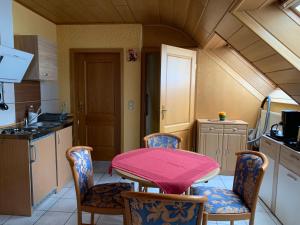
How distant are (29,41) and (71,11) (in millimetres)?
766

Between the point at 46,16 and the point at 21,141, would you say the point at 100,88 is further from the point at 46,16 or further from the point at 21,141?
the point at 21,141

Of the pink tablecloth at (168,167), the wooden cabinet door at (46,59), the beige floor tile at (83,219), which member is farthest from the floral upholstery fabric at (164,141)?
the wooden cabinet door at (46,59)

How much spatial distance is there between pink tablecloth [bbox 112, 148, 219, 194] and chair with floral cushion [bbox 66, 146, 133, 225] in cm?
26

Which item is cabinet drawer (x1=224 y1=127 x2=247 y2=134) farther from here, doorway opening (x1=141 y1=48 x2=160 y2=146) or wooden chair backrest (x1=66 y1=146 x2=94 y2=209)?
wooden chair backrest (x1=66 y1=146 x2=94 y2=209)

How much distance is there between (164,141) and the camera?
9.07 ft

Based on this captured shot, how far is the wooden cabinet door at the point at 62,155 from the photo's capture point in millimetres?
2967

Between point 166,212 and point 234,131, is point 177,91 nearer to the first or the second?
point 234,131

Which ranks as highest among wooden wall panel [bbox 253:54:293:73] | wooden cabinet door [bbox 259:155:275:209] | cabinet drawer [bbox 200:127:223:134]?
wooden wall panel [bbox 253:54:293:73]

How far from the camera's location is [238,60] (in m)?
3.77

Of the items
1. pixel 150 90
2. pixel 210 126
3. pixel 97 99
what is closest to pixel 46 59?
pixel 97 99

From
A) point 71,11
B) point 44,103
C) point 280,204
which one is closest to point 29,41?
point 71,11

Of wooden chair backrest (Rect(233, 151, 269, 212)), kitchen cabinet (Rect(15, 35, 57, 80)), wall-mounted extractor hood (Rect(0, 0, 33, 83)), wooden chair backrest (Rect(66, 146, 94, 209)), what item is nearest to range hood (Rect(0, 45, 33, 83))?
wall-mounted extractor hood (Rect(0, 0, 33, 83))

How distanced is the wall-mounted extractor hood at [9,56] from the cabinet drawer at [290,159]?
287cm

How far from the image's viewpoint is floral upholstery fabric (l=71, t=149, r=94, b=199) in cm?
192
